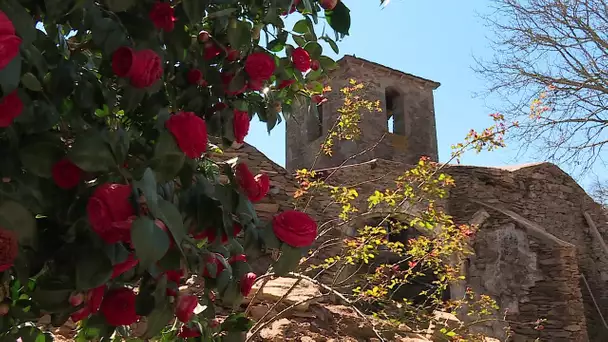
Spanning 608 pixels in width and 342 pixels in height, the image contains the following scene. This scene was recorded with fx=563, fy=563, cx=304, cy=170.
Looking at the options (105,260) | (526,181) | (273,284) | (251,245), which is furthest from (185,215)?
(526,181)

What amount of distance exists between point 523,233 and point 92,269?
10529mm

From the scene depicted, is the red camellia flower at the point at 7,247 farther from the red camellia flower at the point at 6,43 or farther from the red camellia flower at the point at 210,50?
the red camellia flower at the point at 210,50

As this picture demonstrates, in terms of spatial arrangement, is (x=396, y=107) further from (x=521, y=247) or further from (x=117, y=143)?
(x=117, y=143)

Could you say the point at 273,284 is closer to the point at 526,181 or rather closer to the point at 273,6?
the point at 273,6

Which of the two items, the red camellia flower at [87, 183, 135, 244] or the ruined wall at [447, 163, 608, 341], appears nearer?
the red camellia flower at [87, 183, 135, 244]

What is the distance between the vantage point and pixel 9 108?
2.66 ft

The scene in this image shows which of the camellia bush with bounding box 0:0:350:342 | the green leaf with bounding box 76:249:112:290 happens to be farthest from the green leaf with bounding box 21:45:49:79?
the green leaf with bounding box 76:249:112:290

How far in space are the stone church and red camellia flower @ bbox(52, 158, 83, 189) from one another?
6.00 meters

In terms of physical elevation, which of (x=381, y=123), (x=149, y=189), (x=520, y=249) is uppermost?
(x=381, y=123)

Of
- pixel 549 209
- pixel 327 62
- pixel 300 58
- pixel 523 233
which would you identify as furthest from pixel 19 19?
pixel 549 209

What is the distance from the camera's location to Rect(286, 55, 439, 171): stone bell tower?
13.9m

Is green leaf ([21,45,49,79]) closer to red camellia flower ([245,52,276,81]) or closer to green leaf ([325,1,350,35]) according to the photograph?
red camellia flower ([245,52,276,81])

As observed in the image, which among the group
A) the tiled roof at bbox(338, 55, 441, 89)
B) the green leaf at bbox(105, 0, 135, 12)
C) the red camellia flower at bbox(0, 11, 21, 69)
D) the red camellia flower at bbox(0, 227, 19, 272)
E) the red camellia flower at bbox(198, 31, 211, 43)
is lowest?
the red camellia flower at bbox(0, 227, 19, 272)

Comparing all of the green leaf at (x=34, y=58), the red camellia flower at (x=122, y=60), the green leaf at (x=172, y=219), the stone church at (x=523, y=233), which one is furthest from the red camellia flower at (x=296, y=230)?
the stone church at (x=523, y=233)
